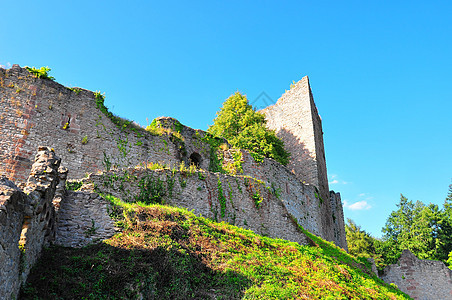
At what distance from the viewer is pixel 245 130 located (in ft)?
84.6

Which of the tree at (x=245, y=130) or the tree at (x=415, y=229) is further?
the tree at (x=415, y=229)

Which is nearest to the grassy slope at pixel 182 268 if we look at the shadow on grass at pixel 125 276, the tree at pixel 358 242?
the shadow on grass at pixel 125 276

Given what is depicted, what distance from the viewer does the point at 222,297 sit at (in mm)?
8203

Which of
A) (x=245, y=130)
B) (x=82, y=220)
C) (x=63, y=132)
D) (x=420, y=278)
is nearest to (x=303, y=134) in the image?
(x=245, y=130)

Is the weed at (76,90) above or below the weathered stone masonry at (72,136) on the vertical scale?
above

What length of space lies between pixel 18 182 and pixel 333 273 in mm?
11092

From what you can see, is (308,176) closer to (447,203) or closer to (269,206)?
(269,206)

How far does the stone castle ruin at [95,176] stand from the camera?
275 inches

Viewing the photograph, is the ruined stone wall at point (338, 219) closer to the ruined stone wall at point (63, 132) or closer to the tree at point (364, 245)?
the tree at point (364, 245)

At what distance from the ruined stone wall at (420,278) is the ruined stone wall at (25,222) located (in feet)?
73.6

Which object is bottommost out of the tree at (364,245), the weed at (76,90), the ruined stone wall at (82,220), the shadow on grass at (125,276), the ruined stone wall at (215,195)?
the shadow on grass at (125,276)

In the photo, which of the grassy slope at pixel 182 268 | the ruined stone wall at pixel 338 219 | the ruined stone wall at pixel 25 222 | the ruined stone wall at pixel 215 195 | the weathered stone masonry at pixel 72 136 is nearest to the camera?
the ruined stone wall at pixel 25 222

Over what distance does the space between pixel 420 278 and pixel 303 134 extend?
42.4ft

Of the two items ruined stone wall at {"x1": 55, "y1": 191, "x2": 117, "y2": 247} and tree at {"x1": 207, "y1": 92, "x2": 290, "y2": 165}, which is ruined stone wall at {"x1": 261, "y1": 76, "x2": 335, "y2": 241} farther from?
ruined stone wall at {"x1": 55, "y1": 191, "x2": 117, "y2": 247}
